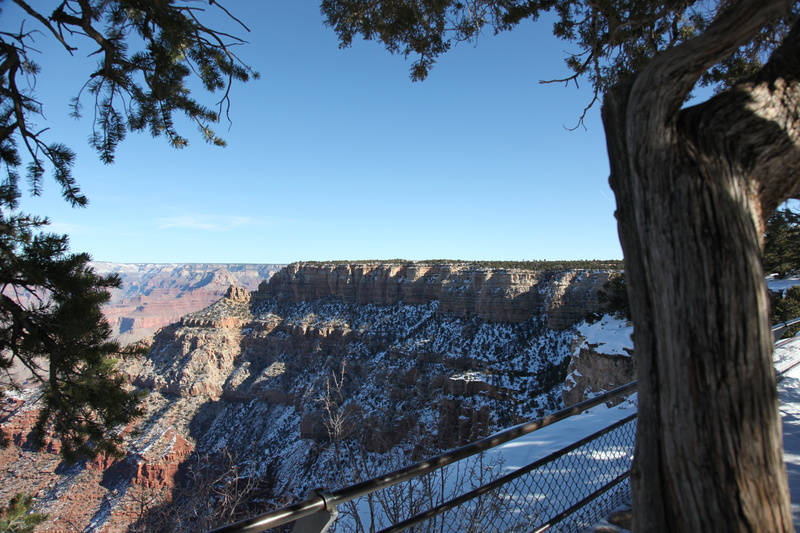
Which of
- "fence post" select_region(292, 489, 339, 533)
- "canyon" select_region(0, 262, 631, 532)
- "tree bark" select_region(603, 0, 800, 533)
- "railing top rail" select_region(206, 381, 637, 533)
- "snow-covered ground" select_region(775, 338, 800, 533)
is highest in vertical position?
"tree bark" select_region(603, 0, 800, 533)

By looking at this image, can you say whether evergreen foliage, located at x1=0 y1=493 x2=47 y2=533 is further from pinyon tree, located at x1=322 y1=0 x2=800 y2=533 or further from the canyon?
the canyon

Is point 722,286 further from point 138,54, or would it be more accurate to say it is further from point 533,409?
point 533,409

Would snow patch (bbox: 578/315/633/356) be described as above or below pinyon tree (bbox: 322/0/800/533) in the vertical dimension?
below

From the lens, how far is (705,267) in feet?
4.44

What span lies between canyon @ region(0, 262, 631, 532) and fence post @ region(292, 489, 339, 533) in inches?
637

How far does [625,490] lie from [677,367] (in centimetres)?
297

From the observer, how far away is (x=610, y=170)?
1704 millimetres

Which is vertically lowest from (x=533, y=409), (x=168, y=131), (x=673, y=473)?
(x=533, y=409)

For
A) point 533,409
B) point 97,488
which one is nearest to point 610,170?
point 533,409

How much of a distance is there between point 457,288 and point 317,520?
117 feet

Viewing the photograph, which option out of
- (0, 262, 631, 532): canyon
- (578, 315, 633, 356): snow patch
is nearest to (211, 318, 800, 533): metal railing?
(578, 315, 633, 356): snow patch

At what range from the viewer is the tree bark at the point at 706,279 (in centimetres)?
134

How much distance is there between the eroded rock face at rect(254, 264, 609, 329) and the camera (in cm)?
2962

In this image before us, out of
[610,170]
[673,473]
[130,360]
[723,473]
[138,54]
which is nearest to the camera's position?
[723,473]
